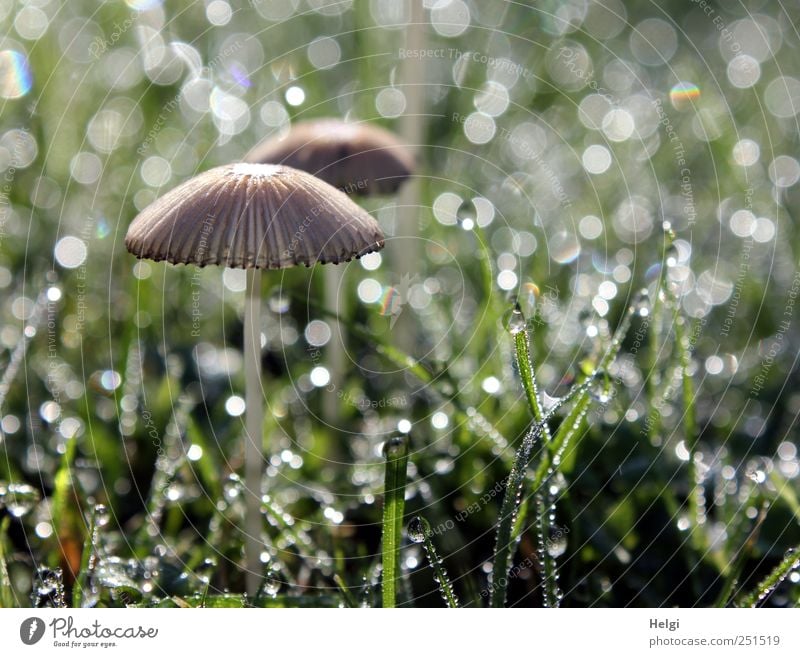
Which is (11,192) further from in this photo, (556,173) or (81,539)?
(556,173)

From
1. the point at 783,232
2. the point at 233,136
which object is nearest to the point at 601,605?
the point at 783,232

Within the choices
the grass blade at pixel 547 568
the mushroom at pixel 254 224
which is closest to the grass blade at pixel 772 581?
the grass blade at pixel 547 568
